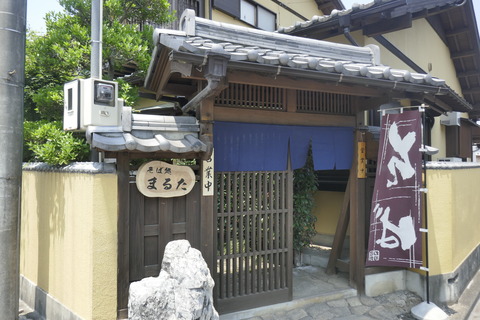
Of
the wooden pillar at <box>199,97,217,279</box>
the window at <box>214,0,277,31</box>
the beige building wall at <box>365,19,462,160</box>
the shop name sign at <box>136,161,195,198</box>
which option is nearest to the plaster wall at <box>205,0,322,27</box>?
the window at <box>214,0,277,31</box>

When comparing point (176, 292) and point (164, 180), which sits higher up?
point (164, 180)

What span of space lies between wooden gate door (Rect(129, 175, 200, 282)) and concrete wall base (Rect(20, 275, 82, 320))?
1.27 meters

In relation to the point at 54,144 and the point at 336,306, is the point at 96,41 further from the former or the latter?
the point at 336,306

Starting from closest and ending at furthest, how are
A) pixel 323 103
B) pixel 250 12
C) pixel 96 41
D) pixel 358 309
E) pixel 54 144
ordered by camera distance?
pixel 96 41, pixel 54 144, pixel 358 309, pixel 323 103, pixel 250 12

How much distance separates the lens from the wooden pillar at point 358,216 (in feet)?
24.9

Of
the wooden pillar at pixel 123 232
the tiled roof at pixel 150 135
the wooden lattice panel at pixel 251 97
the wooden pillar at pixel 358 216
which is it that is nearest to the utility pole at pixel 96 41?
the tiled roof at pixel 150 135

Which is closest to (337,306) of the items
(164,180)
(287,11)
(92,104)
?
(164,180)

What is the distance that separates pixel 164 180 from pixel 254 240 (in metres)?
2.17

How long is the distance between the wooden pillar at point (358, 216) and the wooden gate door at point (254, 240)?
169 cm

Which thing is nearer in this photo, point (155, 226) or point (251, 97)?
point (155, 226)

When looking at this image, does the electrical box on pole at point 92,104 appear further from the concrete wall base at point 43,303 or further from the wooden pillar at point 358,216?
the wooden pillar at point 358,216

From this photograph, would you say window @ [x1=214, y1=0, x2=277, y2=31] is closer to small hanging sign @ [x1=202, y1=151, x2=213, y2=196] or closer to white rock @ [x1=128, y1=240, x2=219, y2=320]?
small hanging sign @ [x1=202, y1=151, x2=213, y2=196]

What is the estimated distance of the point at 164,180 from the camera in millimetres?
5570

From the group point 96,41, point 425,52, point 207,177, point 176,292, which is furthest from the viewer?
point 425,52
